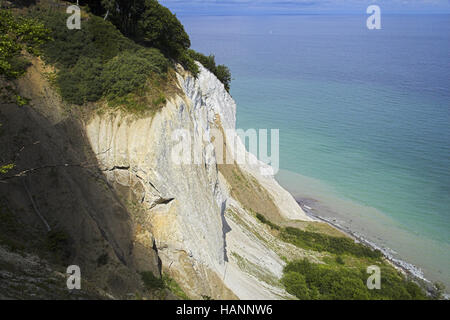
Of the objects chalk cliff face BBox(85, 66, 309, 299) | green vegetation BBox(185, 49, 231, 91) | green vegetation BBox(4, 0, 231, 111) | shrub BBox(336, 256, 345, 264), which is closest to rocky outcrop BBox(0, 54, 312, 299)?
chalk cliff face BBox(85, 66, 309, 299)

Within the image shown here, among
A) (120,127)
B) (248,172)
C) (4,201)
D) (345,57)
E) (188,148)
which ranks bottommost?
(248,172)

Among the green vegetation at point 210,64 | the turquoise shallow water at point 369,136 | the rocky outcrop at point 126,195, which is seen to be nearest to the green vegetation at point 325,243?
the turquoise shallow water at point 369,136

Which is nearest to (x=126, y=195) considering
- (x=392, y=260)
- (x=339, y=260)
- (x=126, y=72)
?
(x=126, y=72)

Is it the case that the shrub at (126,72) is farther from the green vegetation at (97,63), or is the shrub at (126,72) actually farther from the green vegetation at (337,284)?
the green vegetation at (337,284)
